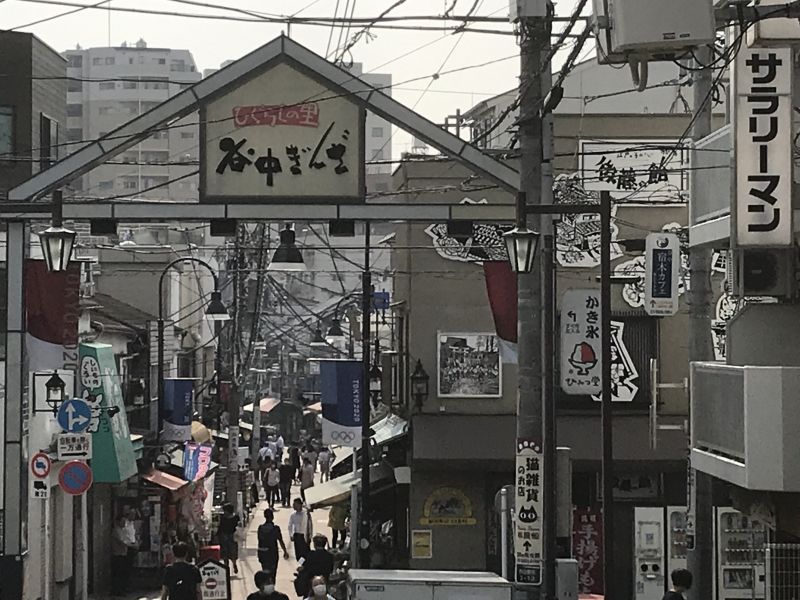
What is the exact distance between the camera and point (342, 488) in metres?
33.8

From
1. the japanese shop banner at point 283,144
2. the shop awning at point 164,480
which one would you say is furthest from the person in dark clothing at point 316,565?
the shop awning at point 164,480

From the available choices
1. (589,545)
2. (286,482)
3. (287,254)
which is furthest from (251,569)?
(286,482)

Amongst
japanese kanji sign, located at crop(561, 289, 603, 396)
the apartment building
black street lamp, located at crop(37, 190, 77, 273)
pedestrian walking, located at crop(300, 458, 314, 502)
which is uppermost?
the apartment building

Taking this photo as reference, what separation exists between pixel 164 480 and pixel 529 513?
1879 cm

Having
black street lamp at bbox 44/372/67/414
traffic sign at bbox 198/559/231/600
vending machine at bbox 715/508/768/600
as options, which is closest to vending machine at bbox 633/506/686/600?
vending machine at bbox 715/508/768/600

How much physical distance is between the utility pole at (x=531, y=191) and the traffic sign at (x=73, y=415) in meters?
9.10

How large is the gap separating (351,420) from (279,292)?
72.7 ft

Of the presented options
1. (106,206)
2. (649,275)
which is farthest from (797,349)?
(106,206)

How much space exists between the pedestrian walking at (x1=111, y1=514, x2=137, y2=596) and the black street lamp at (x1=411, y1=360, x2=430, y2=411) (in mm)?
7235

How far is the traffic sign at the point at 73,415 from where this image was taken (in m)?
22.1

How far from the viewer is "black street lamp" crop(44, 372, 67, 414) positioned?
2272 centimetres

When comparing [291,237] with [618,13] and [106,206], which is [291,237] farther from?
[618,13]

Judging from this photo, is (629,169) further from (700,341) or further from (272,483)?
(272,483)

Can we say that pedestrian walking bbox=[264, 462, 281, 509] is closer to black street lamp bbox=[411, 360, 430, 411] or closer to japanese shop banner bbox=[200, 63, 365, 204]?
black street lamp bbox=[411, 360, 430, 411]
